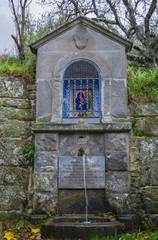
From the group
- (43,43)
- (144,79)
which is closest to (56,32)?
(43,43)

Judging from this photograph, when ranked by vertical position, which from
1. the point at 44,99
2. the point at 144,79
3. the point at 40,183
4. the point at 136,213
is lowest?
the point at 136,213

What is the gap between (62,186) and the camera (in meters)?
4.49

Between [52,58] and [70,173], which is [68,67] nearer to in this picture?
[52,58]

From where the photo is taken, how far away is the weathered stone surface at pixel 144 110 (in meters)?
4.98

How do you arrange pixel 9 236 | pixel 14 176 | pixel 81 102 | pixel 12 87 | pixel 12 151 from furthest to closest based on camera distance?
pixel 81 102 < pixel 12 87 < pixel 12 151 < pixel 14 176 < pixel 9 236

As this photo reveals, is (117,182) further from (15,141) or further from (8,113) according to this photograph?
(8,113)

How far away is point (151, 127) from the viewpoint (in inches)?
192

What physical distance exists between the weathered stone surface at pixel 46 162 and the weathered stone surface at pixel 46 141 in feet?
0.26

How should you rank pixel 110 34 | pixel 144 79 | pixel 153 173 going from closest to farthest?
pixel 153 173, pixel 110 34, pixel 144 79

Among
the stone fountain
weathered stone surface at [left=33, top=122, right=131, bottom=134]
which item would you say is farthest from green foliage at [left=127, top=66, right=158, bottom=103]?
weathered stone surface at [left=33, top=122, right=131, bottom=134]

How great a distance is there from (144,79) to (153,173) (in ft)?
6.94

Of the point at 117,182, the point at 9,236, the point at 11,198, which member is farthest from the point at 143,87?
the point at 9,236

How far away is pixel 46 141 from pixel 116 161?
1.38m

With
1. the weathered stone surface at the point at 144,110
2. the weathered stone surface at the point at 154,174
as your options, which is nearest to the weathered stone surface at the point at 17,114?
the weathered stone surface at the point at 144,110
